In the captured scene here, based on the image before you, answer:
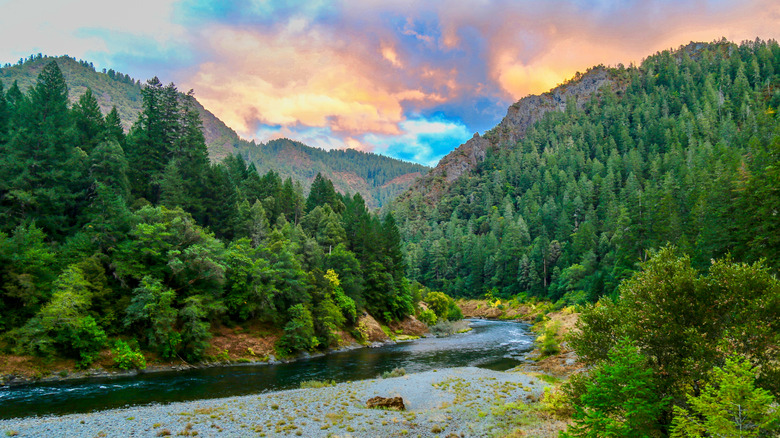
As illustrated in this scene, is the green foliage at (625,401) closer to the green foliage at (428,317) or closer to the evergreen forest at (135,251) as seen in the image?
the evergreen forest at (135,251)

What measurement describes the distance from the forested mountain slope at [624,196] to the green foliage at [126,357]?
50291 mm

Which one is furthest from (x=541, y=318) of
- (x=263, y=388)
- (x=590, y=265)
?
(x=263, y=388)

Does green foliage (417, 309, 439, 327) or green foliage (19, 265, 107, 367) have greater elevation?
green foliage (19, 265, 107, 367)

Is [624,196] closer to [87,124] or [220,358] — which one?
[220,358]

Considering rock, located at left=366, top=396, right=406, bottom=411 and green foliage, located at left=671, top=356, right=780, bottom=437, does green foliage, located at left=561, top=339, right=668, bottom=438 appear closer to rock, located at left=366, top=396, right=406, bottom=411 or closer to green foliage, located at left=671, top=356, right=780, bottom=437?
green foliage, located at left=671, top=356, right=780, bottom=437

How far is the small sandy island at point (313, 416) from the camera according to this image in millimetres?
17016

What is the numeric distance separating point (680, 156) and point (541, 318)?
70139 millimetres

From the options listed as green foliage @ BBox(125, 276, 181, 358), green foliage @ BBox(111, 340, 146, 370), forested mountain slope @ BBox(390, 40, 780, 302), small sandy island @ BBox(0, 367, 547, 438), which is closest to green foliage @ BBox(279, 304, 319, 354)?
green foliage @ BBox(125, 276, 181, 358)

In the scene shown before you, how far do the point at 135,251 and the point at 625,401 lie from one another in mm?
39187

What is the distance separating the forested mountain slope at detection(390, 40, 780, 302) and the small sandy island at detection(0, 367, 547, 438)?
26.5 meters

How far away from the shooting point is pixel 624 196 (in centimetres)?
10944

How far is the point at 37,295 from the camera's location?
1162 inches

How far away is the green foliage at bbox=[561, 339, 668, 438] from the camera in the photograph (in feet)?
35.8

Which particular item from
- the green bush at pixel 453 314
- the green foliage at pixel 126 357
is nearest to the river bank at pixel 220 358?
the green foliage at pixel 126 357
